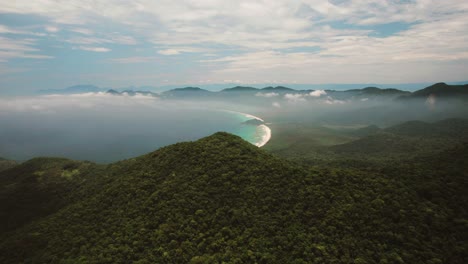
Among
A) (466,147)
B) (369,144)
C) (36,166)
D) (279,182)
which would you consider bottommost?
(369,144)

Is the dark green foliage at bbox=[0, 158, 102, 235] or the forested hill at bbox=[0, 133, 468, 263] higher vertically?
the forested hill at bbox=[0, 133, 468, 263]

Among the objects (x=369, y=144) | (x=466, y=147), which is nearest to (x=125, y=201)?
(x=466, y=147)

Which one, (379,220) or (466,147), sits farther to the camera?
(466,147)

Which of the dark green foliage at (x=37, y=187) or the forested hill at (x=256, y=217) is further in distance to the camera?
the dark green foliage at (x=37, y=187)

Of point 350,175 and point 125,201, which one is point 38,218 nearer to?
point 125,201

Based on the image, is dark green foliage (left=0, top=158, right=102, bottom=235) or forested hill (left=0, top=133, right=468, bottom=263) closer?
forested hill (left=0, top=133, right=468, bottom=263)

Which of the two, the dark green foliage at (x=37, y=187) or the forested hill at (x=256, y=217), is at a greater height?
the forested hill at (x=256, y=217)

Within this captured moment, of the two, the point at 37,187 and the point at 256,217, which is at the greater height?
the point at 256,217

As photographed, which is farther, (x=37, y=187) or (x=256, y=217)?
(x=37, y=187)
